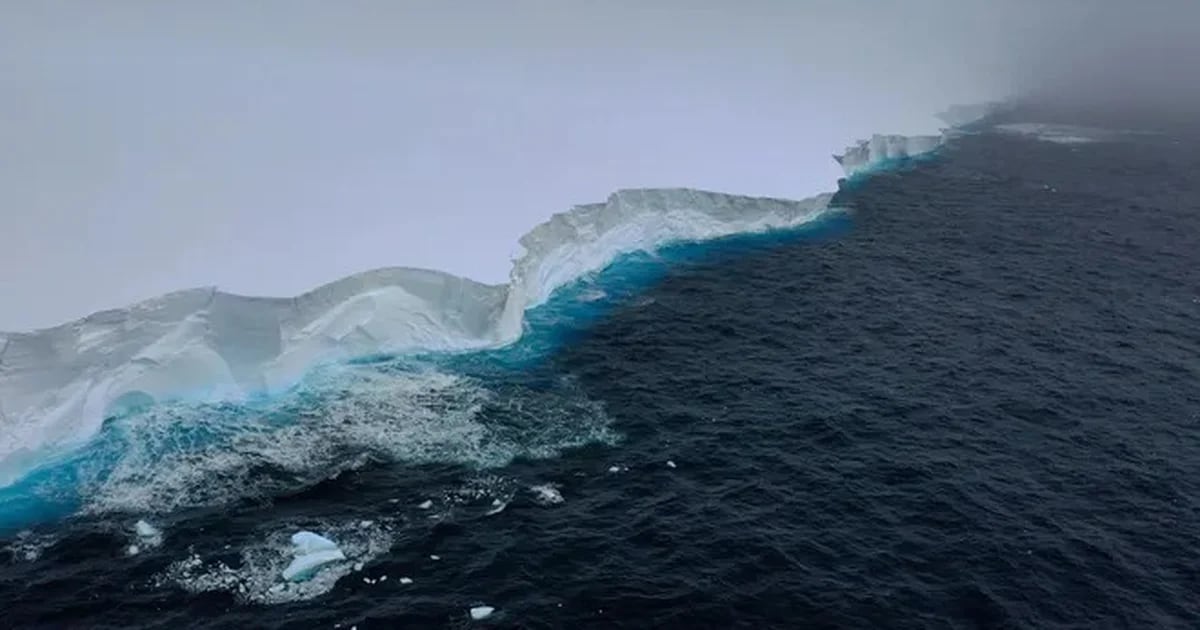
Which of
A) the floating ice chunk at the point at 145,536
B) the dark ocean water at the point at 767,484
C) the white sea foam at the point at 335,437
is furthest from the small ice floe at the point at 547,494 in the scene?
the floating ice chunk at the point at 145,536

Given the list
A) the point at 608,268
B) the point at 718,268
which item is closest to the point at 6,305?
the point at 608,268

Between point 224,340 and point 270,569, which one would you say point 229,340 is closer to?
point 224,340

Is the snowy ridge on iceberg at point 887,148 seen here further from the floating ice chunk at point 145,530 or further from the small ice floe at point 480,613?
the floating ice chunk at point 145,530

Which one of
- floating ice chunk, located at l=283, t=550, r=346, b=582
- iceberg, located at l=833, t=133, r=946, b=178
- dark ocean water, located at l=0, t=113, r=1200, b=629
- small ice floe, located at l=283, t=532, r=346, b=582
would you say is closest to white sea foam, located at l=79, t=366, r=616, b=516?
dark ocean water, located at l=0, t=113, r=1200, b=629

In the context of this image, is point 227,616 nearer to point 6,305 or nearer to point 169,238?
point 6,305

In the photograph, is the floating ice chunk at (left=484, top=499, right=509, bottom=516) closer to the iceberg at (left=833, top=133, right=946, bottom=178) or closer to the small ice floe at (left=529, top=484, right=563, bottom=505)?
the small ice floe at (left=529, top=484, right=563, bottom=505)

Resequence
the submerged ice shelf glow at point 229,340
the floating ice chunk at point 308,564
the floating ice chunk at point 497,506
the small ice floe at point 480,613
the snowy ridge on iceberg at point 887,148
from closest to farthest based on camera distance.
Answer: the small ice floe at point 480,613 → the floating ice chunk at point 308,564 → the floating ice chunk at point 497,506 → the submerged ice shelf glow at point 229,340 → the snowy ridge on iceberg at point 887,148
